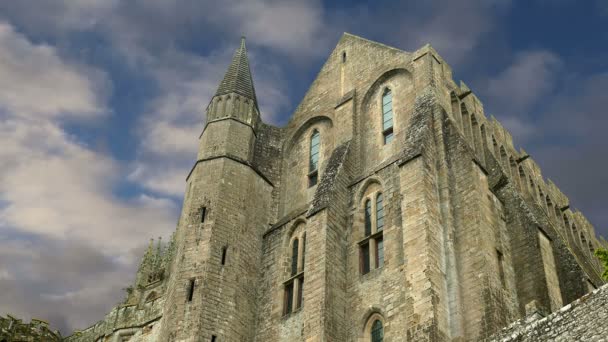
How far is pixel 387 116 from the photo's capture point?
101 feet

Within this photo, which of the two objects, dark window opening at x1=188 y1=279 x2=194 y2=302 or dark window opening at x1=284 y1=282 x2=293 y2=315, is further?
dark window opening at x1=284 y1=282 x2=293 y2=315

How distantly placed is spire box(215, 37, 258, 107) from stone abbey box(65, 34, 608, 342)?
0.33ft

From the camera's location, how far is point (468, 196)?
24703 mm

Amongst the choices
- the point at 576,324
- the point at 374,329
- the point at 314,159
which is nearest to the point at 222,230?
the point at 314,159

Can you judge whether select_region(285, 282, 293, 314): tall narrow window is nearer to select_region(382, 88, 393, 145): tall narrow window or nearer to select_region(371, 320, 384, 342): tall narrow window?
select_region(371, 320, 384, 342): tall narrow window

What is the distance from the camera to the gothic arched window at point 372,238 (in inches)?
1020

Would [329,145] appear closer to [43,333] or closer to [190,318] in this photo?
[190,318]

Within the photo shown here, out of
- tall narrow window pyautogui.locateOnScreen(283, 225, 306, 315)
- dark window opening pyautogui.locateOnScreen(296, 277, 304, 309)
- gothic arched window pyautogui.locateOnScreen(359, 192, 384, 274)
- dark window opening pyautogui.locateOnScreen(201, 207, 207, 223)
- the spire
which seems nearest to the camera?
gothic arched window pyautogui.locateOnScreen(359, 192, 384, 274)

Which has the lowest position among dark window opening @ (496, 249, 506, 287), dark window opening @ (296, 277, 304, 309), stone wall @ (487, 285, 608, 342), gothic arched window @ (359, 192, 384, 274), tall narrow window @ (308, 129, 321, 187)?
stone wall @ (487, 285, 608, 342)

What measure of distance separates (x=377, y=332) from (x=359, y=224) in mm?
4518

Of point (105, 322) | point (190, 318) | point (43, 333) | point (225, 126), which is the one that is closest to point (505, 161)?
point (225, 126)

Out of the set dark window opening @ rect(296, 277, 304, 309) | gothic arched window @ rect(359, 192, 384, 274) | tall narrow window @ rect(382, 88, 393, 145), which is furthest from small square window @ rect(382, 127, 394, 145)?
dark window opening @ rect(296, 277, 304, 309)

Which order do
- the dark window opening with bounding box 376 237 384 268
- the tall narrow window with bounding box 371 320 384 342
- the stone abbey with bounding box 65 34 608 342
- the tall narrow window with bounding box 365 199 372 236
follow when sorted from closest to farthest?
the stone abbey with bounding box 65 34 608 342 < the tall narrow window with bounding box 371 320 384 342 < the dark window opening with bounding box 376 237 384 268 < the tall narrow window with bounding box 365 199 372 236

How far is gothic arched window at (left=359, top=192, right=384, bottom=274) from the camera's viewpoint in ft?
85.0
